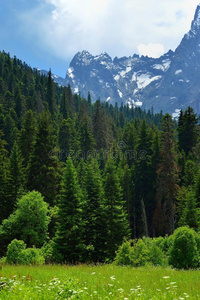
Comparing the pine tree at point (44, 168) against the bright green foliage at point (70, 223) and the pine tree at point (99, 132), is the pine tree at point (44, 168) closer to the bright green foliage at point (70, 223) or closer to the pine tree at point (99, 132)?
the bright green foliage at point (70, 223)

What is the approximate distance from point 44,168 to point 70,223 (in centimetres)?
922

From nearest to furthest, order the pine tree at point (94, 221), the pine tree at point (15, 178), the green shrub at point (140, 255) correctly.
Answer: the green shrub at point (140, 255)
the pine tree at point (94, 221)
the pine tree at point (15, 178)

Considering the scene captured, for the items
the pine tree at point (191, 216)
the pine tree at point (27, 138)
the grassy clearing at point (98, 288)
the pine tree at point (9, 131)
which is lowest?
the grassy clearing at point (98, 288)

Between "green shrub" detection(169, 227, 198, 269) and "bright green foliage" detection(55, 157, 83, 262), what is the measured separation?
43.7ft

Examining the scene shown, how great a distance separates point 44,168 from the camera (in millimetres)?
34500

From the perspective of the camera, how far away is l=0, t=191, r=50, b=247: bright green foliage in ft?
82.9

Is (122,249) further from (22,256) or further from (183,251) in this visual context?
A: (22,256)

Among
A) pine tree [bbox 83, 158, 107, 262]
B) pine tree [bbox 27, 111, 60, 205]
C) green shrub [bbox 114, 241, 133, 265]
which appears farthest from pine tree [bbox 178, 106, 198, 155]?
green shrub [bbox 114, 241, 133, 265]

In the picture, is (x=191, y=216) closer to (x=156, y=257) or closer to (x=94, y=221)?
(x=94, y=221)

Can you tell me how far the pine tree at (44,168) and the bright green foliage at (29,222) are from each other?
7768 millimetres

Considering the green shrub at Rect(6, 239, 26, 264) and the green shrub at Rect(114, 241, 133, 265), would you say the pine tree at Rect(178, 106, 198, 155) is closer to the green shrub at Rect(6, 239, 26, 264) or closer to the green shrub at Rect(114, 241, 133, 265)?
the green shrub at Rect(114, 241, 133, 265)

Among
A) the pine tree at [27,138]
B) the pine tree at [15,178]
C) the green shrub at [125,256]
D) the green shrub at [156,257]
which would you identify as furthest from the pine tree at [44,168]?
the green shrub at [156,257]

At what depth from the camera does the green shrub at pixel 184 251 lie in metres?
15.6

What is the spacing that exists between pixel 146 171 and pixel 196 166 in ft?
25.1
